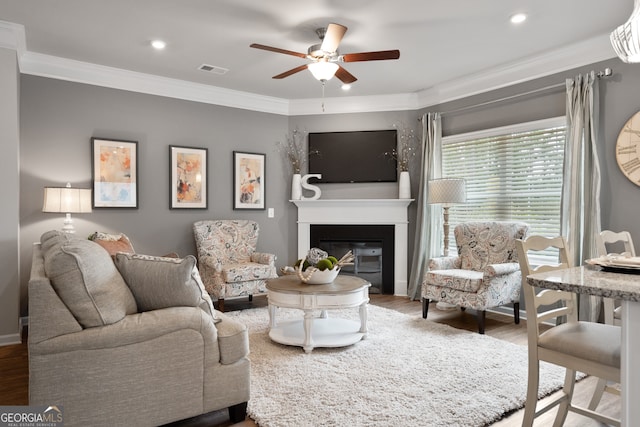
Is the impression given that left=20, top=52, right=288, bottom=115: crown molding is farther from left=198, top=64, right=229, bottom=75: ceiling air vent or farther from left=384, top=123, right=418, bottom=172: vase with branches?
left=384, top=123, right=418, bottom=172: vase with branches

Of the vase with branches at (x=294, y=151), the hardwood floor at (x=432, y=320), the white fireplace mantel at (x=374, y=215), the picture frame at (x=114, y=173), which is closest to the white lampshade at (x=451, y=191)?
the white fireplace mantel at (x=374, y=215)

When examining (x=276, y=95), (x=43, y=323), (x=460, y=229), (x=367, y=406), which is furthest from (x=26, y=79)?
(x=460, y=229)

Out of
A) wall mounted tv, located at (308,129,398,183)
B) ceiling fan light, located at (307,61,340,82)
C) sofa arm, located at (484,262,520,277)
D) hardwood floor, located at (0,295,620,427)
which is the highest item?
ceiling fan light, located at (307,61,340,82)

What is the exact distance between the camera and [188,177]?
16.6 feet

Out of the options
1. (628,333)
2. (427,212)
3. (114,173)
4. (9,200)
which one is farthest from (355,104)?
(628,333)

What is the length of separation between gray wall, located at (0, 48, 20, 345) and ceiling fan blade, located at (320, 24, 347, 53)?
273 cm

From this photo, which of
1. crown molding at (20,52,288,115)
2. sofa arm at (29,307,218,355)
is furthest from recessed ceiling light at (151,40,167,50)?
sofa arm at (29,307,218,355)

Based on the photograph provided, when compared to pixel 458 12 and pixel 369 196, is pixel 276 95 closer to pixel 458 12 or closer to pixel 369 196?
pixel 369 196

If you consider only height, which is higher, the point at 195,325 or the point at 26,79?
the point at 26,79

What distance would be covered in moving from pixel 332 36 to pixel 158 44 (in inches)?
69.8

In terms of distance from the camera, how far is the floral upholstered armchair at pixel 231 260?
4465mm

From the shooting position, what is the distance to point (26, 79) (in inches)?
162

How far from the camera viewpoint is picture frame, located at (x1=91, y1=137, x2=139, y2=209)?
4469mm

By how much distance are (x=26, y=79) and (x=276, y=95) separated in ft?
9.18
